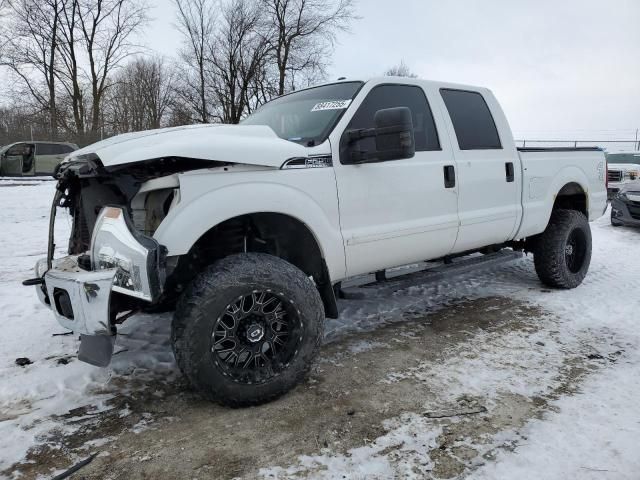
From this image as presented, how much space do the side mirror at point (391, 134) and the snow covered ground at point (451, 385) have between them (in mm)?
1056

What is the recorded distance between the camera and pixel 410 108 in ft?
12.3

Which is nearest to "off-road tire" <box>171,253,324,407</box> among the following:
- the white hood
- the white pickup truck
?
the white pickup truck

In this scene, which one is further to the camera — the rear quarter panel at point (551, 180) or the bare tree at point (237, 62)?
the bare tree at point (237, 62)

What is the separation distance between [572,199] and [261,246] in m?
4.03

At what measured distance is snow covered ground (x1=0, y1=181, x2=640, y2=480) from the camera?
2.21 metres

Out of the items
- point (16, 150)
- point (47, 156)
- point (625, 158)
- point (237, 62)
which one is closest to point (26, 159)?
point (16, 150)

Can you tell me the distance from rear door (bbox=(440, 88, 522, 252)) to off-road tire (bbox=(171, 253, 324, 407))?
1.75m

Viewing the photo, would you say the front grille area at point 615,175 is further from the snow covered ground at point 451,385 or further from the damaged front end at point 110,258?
the damaged front end at point 110,258

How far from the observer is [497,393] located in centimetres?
284

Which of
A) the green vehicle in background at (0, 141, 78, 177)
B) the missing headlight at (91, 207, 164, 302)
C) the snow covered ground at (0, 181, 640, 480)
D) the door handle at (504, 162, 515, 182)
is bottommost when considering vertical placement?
the snow covered ground at (0, 181, 640, 480)

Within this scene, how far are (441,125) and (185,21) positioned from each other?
1072 inches

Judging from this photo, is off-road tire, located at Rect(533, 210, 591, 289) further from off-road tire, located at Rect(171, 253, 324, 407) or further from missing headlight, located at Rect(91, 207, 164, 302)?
missing headlight, located at Rect(91, 207, 164, 302)

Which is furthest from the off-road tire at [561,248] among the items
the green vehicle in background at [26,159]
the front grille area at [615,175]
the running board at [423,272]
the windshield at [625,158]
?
the green vehicle in background at [26,159]

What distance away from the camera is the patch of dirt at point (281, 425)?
2.21 metres
